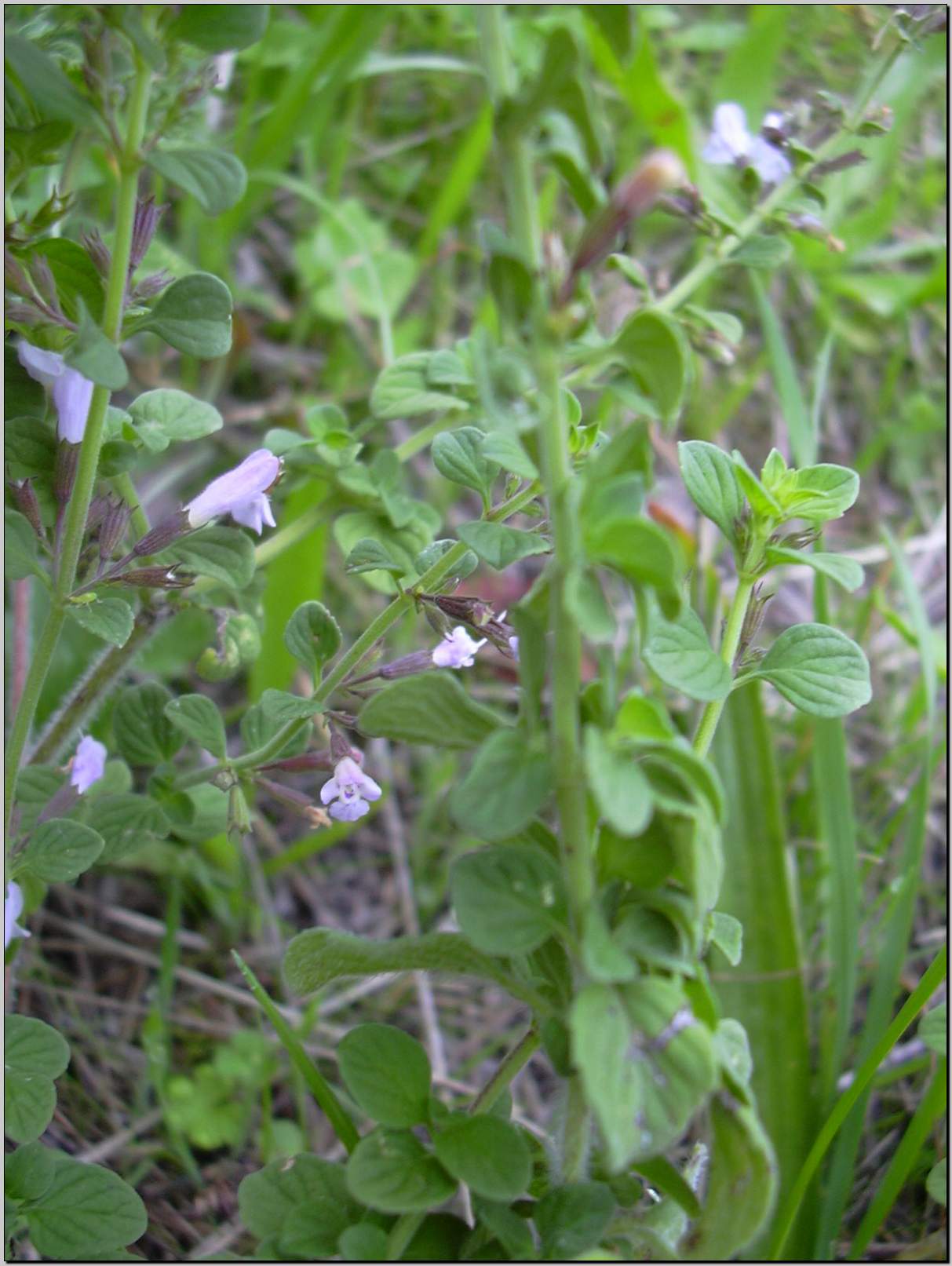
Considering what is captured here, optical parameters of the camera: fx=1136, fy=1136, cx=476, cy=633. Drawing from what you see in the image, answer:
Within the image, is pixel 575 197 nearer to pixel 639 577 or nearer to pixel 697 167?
pixel 639 577

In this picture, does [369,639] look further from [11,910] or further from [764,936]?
[764,936]

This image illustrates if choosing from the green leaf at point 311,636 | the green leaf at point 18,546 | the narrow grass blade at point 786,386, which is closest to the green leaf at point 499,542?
the green leaf at point 311,636

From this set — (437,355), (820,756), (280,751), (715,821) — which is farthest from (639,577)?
(820,756)

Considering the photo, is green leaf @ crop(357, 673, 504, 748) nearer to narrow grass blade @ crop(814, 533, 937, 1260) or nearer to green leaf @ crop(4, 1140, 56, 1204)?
green leaf @ crop(4, 1140, 56, 1204)

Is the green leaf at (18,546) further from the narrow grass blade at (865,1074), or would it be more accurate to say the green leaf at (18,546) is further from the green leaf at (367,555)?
the narrow grass blade at (865,1074)

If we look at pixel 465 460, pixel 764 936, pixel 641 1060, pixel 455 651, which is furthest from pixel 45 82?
pixel 764 936

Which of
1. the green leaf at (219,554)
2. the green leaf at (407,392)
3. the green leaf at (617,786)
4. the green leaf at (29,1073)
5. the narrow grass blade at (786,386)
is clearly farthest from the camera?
the narrow grass blade at (786,386)
